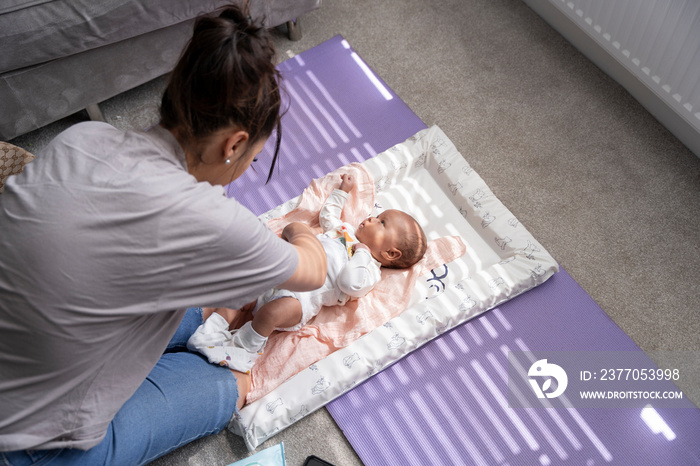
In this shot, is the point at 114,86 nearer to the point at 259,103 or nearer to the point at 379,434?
the point at 259,103

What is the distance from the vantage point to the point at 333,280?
1.63 metres

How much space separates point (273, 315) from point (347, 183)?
0.51 meters

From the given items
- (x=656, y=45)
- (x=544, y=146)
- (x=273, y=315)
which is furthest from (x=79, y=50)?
(x=656, y=45)

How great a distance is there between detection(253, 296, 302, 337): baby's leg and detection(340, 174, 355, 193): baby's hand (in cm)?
44

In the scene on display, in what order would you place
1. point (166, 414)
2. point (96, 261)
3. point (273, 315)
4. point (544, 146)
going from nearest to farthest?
point (96, 261), point (166, 414), point (273, 315), point (544, 146)

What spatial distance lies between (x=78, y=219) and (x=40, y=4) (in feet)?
3.65

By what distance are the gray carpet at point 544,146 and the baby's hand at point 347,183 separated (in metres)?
0.47

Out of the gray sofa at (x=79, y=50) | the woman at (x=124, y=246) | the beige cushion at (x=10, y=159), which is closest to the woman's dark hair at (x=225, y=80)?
the woman at (x=124, y=246)

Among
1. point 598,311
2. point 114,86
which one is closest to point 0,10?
point 114,86

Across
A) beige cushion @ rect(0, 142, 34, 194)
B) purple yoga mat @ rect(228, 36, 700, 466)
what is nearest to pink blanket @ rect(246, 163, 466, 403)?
purple yoga mat @ rect(228, 36, 700, 466)

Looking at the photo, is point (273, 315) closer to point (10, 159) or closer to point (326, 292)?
point (326, 292)

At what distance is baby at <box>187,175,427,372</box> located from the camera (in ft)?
4.94

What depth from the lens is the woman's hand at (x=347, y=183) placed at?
1.84 metres

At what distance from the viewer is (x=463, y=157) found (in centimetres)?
204
